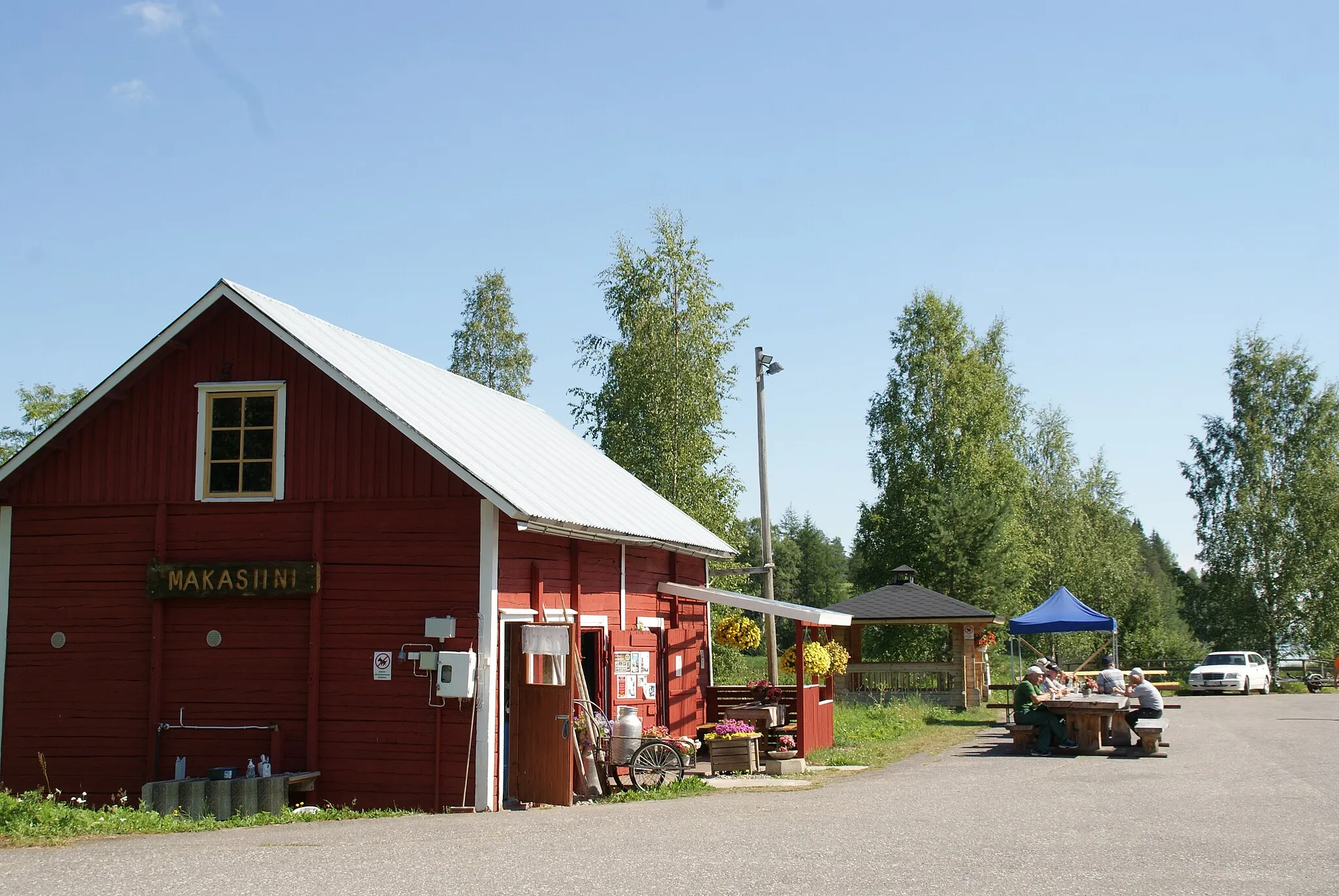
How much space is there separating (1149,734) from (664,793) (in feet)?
26.2

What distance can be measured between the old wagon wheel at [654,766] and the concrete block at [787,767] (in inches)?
95.1

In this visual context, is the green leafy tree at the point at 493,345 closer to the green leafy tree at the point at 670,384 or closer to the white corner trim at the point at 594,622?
the green leafy tree at the point at 670,384

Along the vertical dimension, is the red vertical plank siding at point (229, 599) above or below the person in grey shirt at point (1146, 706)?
above

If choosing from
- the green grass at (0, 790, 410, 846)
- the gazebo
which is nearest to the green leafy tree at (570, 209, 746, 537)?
the gazebo

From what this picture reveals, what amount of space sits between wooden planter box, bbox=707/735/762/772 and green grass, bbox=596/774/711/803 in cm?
183

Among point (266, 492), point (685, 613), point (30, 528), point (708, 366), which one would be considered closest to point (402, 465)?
point (266, 492)

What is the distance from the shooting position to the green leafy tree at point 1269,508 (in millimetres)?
41750

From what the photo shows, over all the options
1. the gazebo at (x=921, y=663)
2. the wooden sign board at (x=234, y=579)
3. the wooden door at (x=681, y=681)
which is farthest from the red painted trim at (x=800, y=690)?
the gazebo at (x=921, y=663)

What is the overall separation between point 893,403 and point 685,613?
26.4 meters

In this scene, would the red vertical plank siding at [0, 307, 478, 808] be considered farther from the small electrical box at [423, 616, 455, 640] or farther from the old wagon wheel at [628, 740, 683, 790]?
the old wagon wheel at [628, 740, 683, 790]

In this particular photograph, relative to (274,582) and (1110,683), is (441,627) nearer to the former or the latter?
(274,582)

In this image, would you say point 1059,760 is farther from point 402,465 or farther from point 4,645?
point 4,645

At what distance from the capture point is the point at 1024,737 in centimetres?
1947

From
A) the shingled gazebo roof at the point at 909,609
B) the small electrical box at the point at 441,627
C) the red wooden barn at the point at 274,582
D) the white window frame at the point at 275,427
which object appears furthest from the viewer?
the shingled gazebo roof at the point at 909,609
